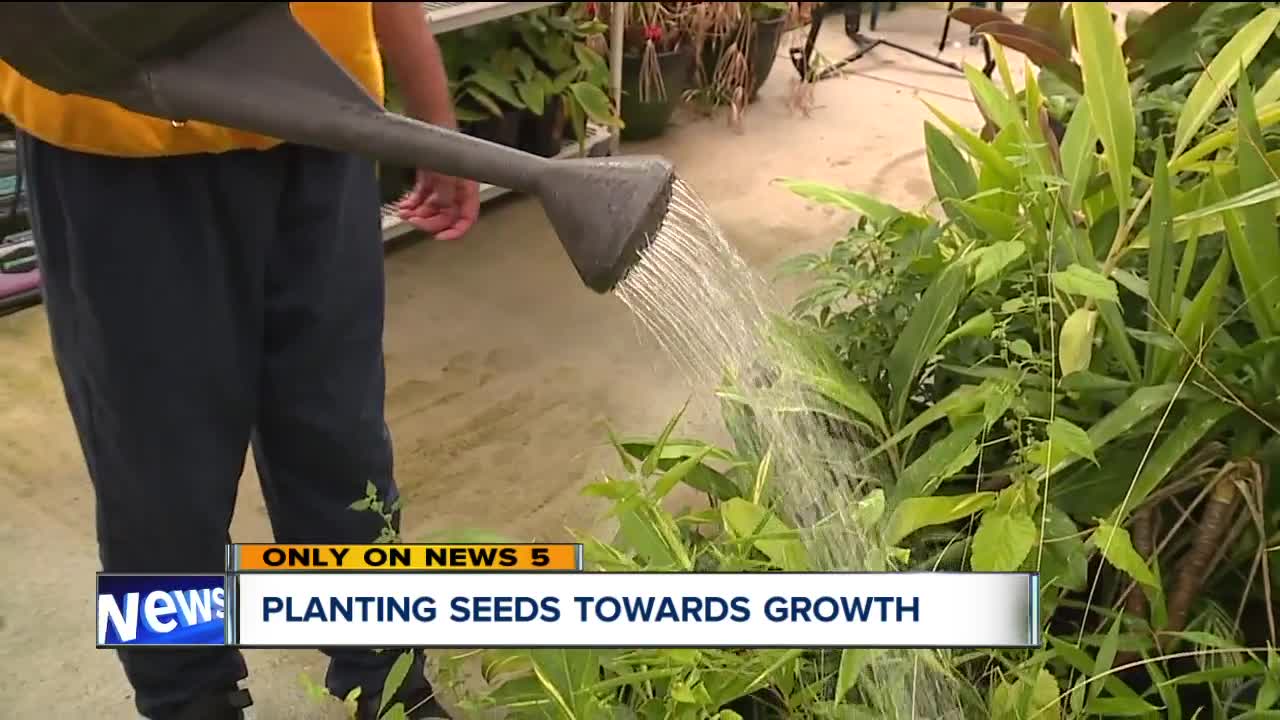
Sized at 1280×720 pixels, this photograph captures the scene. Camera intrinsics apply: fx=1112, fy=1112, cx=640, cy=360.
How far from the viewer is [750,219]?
167cm

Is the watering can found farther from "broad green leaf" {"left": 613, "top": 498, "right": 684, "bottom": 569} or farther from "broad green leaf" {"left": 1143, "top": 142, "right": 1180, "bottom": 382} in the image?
"broad green leaf" {"left": 1143, "top": 142, "right": 1180, "bottom": 382}

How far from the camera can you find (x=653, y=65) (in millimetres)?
2090

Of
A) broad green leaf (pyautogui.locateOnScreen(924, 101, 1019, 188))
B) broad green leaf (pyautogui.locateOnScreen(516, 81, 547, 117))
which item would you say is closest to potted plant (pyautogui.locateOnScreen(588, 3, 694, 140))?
broad green leaf (pyautogui.locateOnScreen(516, 81, 547, 117))

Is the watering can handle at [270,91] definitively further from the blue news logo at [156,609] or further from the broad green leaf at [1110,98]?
the broad green leaf at [1110,98]

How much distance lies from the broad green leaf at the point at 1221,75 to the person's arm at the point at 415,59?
0.71 m

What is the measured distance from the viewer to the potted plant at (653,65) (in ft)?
6.61

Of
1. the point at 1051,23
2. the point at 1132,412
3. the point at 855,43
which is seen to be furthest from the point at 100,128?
the point at 855,43

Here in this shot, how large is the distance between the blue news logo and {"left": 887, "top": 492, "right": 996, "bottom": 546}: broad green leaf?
1.45ft

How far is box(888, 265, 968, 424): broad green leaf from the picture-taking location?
90 cm

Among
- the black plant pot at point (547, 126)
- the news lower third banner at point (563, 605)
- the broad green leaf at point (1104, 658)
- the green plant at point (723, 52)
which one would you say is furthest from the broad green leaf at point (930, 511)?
the green plant at point (723, 52)

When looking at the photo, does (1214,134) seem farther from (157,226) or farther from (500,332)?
(500,332)

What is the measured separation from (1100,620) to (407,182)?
61cm

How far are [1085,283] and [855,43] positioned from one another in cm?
228

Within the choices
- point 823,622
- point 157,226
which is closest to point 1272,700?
point 823,622
